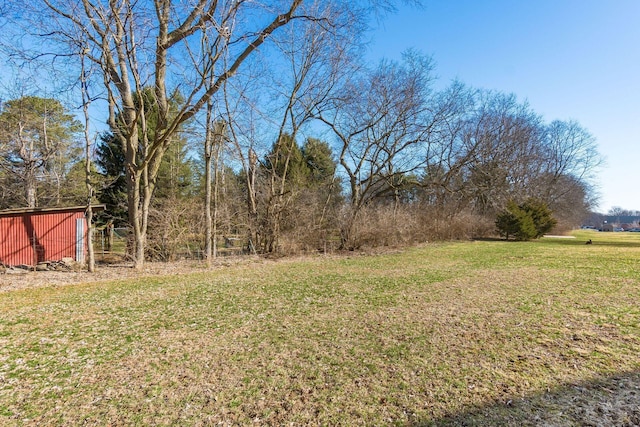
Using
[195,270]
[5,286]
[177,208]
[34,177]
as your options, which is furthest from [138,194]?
[34,177]

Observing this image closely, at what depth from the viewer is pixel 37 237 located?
34.4 feet

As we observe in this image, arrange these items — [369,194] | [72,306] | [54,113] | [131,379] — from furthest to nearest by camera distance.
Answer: [369,194] → [54,113] → [72,306] → [131,379]

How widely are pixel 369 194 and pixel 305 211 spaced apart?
5.24 metres

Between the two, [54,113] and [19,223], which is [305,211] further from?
[54,113]

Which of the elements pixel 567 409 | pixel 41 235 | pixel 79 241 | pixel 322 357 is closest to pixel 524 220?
pixel 567 409

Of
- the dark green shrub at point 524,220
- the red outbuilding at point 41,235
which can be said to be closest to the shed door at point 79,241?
the red outbuilding at point 41,235

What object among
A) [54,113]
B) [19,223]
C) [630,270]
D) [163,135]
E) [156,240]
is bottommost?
[630,270]

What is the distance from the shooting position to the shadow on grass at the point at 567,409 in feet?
7.52

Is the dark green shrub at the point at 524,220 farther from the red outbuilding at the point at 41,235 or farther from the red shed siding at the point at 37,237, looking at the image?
the red shed siding at the point at 37,237

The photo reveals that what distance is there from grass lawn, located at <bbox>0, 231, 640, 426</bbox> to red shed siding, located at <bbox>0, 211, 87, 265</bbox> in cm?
493

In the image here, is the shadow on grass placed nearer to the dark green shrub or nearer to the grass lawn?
the grass lawn

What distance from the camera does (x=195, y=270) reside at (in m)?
9.75

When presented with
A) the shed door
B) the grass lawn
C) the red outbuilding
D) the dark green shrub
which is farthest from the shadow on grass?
the dark green shrub

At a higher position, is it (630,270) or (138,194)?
(138,194)
